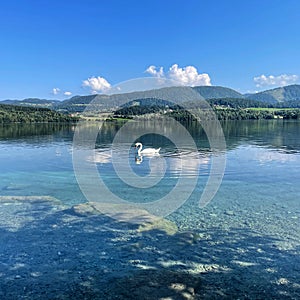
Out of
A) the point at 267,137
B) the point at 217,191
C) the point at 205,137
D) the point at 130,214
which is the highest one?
the point at 205,137

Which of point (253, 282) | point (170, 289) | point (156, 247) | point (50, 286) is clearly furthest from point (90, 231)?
point (253, 282)

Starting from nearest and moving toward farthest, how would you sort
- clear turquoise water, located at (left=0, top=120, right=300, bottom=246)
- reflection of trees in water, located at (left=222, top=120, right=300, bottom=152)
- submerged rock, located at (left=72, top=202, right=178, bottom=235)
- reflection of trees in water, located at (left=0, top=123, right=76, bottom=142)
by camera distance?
submerged rock, located at (left=72, top=202, right=178, bottom=235) → clear turquoise water, located at (left=0, top=120, right=300, bottom=246) → reflection of trees in water, located at (left=222, top=120, right=300, bottom=152) → reflection of trees in water, located at (left=0, top=123, right=76, bottom=142)

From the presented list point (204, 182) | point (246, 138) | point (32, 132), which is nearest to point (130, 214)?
point (204, 182)

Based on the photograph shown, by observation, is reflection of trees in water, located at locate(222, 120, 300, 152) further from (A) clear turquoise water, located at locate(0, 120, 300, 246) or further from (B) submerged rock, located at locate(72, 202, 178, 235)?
(B) submerged rock, located at locate(72, 202, 178, 235)

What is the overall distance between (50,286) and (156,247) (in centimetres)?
448

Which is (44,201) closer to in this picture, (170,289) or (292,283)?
(170,289)

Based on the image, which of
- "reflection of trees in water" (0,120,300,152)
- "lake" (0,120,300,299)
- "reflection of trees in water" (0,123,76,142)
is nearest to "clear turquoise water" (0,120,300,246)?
"lake" (0,120,300,299)

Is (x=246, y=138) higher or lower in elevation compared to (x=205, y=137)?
lower

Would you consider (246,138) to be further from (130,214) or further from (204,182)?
(130,214)

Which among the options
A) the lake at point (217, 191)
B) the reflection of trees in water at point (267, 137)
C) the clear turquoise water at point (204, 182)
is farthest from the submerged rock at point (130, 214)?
the reflection of trees in water at point (267, 137)

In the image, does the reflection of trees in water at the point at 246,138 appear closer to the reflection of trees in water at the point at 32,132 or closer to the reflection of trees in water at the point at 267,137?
the reflection of trees in water at the point at 267,137

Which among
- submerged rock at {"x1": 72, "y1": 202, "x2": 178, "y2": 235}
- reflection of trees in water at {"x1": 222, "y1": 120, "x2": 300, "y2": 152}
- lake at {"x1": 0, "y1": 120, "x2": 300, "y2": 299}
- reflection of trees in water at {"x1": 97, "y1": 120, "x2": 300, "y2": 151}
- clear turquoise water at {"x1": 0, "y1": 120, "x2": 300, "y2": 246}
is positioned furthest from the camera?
reflection of trees in water at {"x1": 97, "y1": 120, "x2": 300, "y2": 151}

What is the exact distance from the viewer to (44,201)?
19.8 m

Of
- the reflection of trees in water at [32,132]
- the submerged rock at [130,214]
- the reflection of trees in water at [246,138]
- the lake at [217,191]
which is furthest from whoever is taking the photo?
the reflection of trees in water at [32,132]
